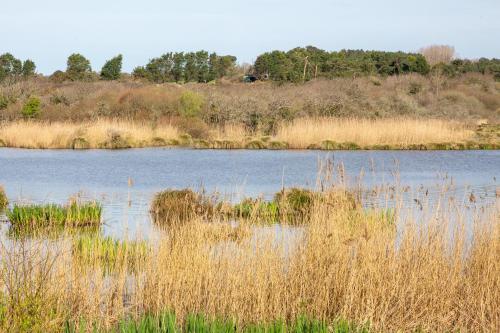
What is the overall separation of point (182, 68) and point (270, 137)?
4372 cm

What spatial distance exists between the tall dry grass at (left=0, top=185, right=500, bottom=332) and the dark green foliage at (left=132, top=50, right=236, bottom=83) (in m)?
68.5

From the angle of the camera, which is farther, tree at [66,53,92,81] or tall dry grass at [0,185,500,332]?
tree at [66,53,92,81]

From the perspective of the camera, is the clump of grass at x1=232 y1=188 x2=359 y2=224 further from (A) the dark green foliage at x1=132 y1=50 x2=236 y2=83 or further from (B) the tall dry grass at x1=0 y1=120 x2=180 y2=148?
(A) the dark green foliage at x1=132 y1=50 x2=236 y2=83

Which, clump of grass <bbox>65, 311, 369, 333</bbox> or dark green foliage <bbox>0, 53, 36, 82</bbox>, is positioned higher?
dark green foliage <bbox>0, 53, 36, 82</bbox>

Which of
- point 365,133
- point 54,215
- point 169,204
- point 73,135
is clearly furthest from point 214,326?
point 73,135

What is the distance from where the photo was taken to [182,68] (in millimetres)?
79062

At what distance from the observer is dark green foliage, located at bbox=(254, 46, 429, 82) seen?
73.2 m

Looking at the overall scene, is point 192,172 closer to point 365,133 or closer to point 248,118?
point 365,133

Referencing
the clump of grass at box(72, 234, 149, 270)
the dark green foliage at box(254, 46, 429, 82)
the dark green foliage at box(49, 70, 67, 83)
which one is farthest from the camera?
the dark green foliage at box(254, 46, 429, 82)

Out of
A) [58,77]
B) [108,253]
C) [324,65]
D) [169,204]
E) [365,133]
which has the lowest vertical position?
[169,204]

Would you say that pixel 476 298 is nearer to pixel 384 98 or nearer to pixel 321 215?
pixel 321 215

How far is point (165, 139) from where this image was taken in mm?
36969

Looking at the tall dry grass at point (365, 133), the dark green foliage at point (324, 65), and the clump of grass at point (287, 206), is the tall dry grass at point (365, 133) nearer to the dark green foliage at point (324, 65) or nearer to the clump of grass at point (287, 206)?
the clump of grass at point (287, 206)

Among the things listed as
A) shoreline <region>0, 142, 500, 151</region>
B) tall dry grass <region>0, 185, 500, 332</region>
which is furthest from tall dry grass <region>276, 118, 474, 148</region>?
tall dry grass <region>0, 185, 500, 332</region>
